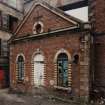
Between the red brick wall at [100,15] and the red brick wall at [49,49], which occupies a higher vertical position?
the red brick wall at [100,15]

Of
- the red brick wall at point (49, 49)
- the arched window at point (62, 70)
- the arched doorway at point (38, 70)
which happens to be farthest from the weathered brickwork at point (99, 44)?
the arched doorway at point (38, 70)

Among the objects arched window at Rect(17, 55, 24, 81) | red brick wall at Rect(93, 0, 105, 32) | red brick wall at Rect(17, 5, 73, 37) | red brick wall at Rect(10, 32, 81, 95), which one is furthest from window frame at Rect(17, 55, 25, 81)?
red brick wall at Rect(93, 0, 105, 32)

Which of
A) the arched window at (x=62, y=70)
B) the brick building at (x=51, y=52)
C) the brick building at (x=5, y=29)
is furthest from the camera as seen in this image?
the brick building at (x=5, y=29)

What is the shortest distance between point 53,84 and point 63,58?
2.10m

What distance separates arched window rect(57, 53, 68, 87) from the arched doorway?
171 cm

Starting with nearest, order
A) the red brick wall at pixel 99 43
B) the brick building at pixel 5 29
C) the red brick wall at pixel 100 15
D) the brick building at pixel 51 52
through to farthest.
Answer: the brick building at pixel 51 52
the red brick wall at pixel 99 43
the red brick wall at pixel 100 15
the brick building at pixel 5 29

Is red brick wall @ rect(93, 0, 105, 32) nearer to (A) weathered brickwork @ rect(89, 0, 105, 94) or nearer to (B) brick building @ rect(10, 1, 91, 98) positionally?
(A) weathered brickwork @ rect(89, 0, 105, 94)

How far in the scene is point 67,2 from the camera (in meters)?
19.8

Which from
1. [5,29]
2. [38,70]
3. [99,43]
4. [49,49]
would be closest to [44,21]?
[49,49]

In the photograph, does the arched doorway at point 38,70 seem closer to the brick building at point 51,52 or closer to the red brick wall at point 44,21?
the brick building at point 51,52

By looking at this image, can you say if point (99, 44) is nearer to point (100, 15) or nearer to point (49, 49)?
point (100, 15)

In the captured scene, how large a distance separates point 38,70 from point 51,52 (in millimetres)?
2083

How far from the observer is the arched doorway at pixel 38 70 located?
16484 mm

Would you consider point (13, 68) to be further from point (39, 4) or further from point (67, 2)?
point (67, 2)
